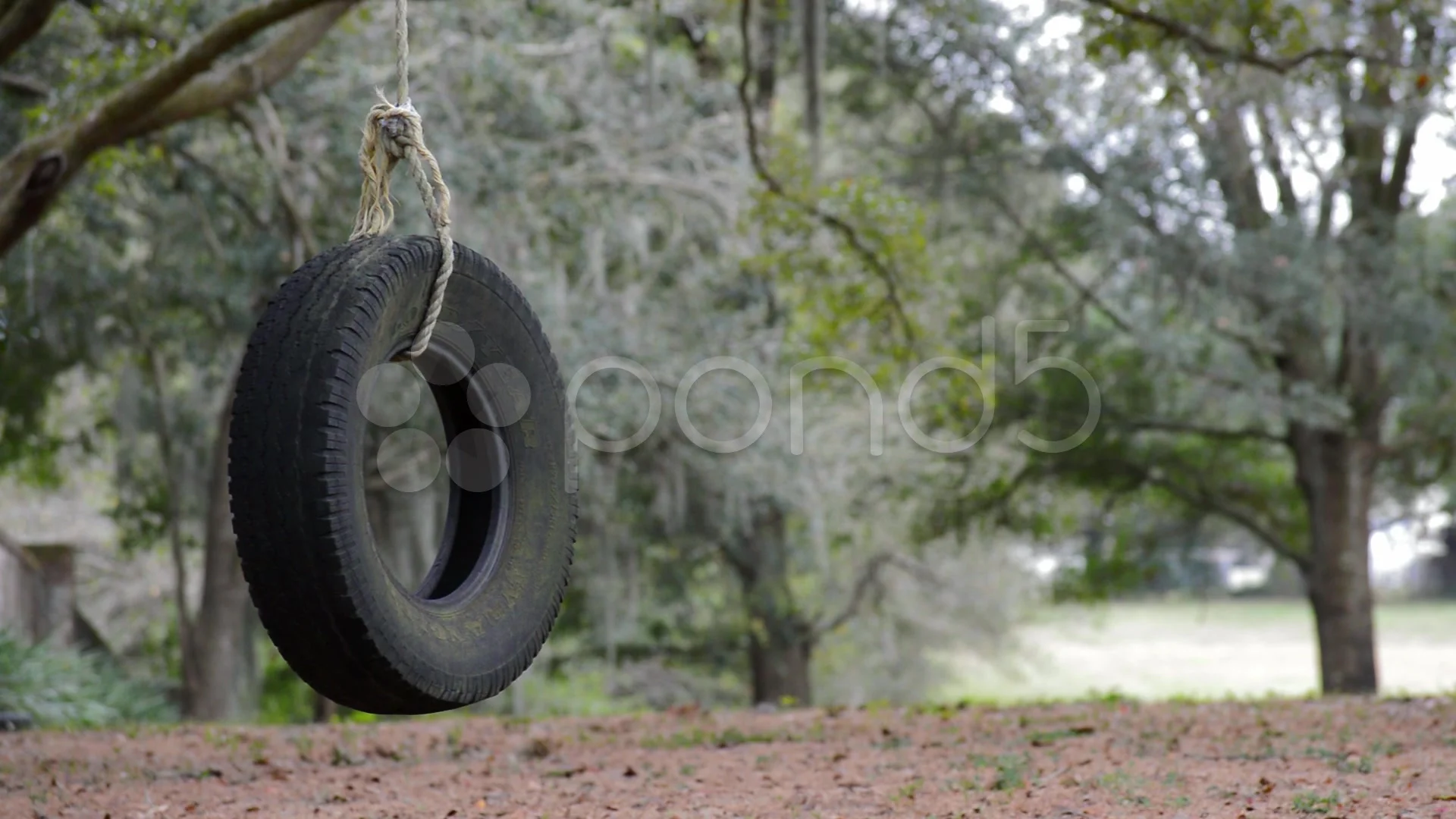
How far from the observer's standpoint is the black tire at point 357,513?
2.82 metres

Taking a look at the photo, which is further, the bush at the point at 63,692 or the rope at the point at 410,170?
the bush at the point at 63,692

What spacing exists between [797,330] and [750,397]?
1.05 meters

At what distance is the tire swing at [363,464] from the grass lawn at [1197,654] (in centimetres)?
1466

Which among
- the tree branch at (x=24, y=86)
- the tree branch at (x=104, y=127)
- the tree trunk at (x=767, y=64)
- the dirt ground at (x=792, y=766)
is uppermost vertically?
the tree trunk at (x=767, y=64)

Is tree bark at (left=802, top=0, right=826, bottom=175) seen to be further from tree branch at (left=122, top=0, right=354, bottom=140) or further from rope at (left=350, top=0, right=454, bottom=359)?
rope at (left=350, top=0, right=454, bottom=359)

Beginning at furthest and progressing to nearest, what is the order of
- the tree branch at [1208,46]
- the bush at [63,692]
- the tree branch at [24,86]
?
the bush at [63,692], the tree branch at [24,86], the tree branch at [1208,46]

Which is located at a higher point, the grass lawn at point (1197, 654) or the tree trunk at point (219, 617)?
the tree trunk at point (219, 617)

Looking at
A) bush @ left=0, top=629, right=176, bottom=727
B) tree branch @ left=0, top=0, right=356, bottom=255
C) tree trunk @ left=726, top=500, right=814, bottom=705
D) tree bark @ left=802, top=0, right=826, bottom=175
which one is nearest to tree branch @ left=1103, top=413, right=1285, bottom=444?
tree trunk @ left=726, top=500, right=814, bottom=705

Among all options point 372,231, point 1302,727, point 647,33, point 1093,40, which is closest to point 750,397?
point 647,33

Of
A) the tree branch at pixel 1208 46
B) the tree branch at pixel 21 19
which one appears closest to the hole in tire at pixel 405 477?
the tree branch at pixel 21 19

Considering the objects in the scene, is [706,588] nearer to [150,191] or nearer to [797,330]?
[797,330]

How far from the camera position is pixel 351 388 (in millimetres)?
2916

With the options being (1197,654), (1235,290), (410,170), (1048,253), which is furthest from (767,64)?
(1197,654)

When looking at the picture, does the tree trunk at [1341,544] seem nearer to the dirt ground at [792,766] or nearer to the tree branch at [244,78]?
the dirt ground at [792,766]
